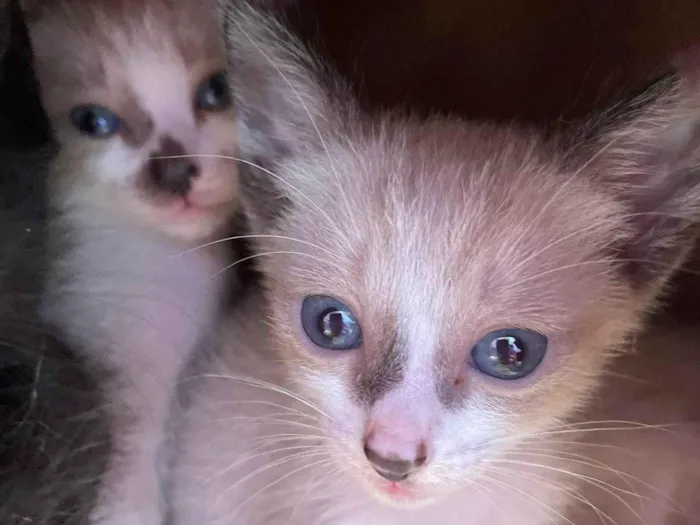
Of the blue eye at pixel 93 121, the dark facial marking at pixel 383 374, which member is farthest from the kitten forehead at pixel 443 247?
the blue eye at pixel 93 121

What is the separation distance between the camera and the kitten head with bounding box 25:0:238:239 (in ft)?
3.46

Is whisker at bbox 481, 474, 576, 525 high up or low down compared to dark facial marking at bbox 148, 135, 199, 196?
down

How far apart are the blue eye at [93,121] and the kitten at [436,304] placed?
0.18 m

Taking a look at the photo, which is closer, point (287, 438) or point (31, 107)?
point (31, 107)

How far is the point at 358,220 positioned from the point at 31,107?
35 centimetres

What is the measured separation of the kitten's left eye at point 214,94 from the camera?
3.63 ft

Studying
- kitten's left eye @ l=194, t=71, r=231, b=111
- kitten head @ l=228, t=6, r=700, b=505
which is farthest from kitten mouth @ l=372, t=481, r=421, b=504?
kitten's left eye @ l=194, t=71, r=231, b=111

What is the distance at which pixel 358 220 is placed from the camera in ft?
3.07

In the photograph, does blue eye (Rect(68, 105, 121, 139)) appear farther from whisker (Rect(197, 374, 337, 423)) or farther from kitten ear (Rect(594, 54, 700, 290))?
kitten ear (Rect(594, 54, 700, 290))

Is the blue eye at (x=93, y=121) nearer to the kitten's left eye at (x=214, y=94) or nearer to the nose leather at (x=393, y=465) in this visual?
the kitten's left eye at (x=214, y=94)

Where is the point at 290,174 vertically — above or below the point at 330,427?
above

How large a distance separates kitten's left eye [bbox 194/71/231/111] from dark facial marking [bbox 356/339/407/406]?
408 millimetres

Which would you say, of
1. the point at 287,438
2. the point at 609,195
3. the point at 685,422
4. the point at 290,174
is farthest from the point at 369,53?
the point at 685,422

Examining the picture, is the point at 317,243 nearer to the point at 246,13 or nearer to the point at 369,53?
the point at 246,13
